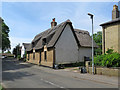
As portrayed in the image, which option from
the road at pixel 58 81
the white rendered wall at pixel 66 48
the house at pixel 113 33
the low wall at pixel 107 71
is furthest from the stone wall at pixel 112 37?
the road at pixel 58 81

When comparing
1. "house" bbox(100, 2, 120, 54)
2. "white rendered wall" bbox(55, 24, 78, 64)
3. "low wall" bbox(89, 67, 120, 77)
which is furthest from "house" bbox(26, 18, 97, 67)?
"low wall" bbox(89, 67, 120, 77)

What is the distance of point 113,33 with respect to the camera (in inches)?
721

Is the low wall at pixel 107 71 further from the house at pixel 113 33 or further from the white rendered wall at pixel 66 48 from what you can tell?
the white rendered wall at pixel 66 48

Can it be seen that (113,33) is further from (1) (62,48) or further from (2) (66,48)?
(1) (62,48)

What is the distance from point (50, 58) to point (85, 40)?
10.6m

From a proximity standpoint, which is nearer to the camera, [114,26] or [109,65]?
[109,65]

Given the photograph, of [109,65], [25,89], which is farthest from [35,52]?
[25,89]

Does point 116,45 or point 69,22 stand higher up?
point 69,22

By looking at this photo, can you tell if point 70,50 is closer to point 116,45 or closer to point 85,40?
point 85,40

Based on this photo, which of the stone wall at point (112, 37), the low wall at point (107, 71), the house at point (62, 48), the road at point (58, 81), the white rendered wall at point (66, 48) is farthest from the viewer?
the white rendered wall at point (66, 48)

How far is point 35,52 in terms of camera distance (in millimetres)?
29219

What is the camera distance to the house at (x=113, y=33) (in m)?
17.6

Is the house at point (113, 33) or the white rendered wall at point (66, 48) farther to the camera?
the white rendered wall at point (66, 48)

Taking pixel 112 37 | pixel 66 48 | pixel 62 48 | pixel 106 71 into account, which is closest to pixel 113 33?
pixel 112 37
